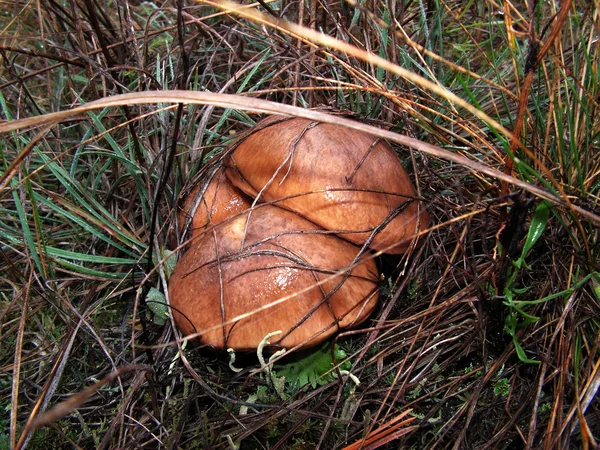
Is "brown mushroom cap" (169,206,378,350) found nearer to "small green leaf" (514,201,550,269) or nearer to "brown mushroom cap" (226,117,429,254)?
"brown mushroom cap" (226,117,429,254)

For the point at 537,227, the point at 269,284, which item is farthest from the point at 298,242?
the point at 537,227

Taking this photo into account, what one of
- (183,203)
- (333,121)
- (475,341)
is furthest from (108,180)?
(475,341)

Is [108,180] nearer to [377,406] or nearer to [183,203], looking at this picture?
[183,203]

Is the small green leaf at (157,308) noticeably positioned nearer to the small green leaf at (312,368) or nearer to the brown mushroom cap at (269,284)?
the brown mushroom cap at (269,284)

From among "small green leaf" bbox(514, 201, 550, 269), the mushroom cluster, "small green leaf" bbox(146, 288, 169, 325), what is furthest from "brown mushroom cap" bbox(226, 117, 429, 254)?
"small green leaf" bbox(146, 288, 169, 325)

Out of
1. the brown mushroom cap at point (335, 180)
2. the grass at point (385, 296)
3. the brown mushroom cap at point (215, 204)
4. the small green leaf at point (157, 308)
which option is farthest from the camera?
the brown mushroom cap at point (215, 204)

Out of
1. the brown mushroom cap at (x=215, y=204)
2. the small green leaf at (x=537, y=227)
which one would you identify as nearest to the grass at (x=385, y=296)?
the small green leaf at (x=537, y=227)

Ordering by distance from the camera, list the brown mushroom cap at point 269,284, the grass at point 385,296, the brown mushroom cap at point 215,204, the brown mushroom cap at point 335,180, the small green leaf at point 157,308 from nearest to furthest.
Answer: the grass at point 385,296 → the brown mushroom cap at point 269,284 → the brown mushroom cap at point 335,180 → the small green leaf at point 157,308 → the brown mushroom cap at point 215,204

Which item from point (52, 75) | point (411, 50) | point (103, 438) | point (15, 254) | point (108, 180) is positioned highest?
point (411, 50)
